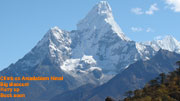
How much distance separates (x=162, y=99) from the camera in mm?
175750

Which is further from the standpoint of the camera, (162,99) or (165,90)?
(165,90)

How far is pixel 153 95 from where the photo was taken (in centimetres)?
19462

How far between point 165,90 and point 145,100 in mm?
23137

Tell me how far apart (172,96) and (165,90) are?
12474mm

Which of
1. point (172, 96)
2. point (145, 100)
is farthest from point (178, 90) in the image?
point (145, 100)

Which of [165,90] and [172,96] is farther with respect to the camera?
[165,90]

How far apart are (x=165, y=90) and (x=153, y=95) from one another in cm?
625

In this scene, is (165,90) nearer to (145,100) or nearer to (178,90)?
(178,90)

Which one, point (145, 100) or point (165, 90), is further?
point (165, 90)

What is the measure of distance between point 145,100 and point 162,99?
6.60 metres

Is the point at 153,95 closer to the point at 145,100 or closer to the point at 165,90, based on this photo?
the point at 165,90

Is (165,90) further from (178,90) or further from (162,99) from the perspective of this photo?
(162,99)

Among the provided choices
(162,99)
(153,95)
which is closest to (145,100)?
(162,99)

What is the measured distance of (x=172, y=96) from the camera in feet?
605
